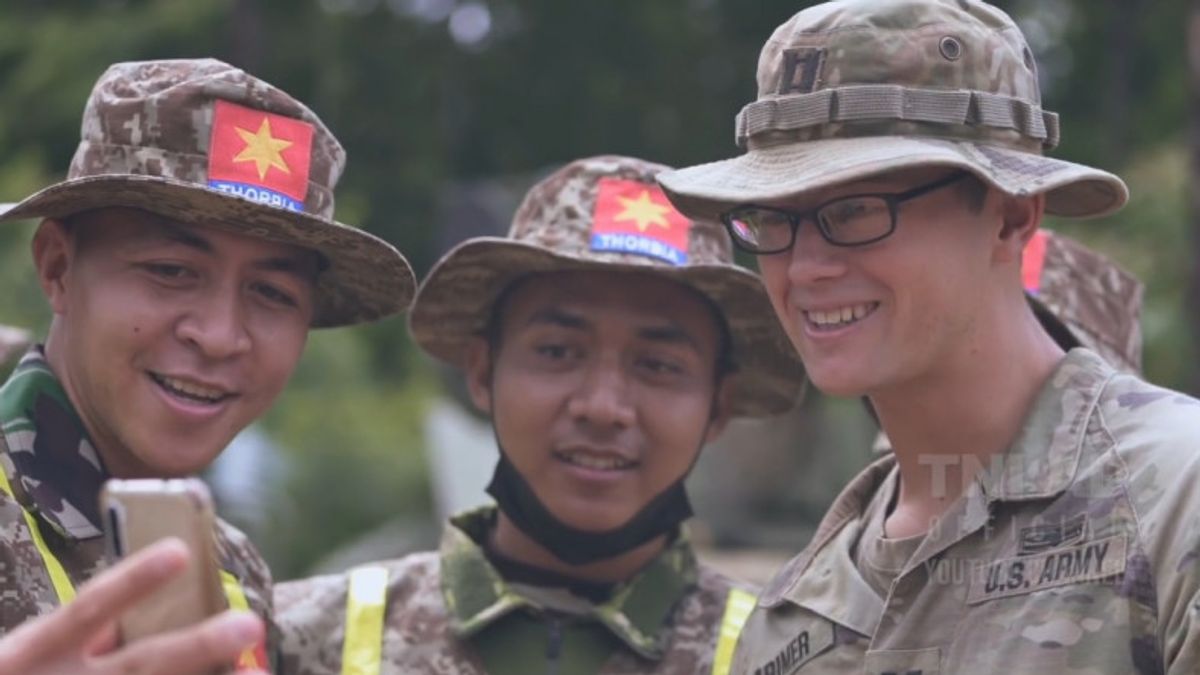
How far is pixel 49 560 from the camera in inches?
138

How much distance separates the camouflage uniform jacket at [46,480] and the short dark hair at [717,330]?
1208 millimetres

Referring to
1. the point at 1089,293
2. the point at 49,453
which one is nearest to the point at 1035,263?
the point at 1089,293

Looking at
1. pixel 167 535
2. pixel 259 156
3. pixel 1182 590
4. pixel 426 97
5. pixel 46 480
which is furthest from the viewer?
pixel 426 97

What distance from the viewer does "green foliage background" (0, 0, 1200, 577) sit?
15.7 metres

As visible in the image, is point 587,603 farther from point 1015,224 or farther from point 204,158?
point 1015,224

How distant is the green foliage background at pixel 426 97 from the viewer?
1568 centimetres

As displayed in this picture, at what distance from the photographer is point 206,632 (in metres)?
2.28

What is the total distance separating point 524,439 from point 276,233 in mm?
883

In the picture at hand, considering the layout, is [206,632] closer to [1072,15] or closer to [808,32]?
[808,32]

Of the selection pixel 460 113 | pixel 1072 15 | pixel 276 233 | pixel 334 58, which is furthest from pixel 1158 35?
pixel 276 233

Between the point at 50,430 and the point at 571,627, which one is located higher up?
the point at 50,430

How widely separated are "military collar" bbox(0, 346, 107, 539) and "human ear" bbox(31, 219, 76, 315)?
0.14 metres

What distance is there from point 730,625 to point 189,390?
4.77ft

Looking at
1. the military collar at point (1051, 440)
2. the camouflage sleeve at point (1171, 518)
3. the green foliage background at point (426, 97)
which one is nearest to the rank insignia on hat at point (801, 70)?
the military collar at point (1051, 440)
